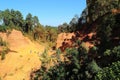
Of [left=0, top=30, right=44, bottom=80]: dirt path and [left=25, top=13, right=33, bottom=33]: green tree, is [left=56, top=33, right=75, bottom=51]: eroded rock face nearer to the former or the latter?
[left=0, top=30, right=44, bottom=80]: dirt path

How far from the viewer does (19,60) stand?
4906 cm

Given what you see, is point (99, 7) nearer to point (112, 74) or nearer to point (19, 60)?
point (19, 60)

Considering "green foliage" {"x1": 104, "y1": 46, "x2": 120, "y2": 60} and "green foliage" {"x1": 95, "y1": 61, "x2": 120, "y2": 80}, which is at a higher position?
"green foliage" {"x1": 104, "y1": 46, "x2": 120, "y2": 60}

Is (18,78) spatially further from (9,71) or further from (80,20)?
(80,20)

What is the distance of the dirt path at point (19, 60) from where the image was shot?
1781 inches

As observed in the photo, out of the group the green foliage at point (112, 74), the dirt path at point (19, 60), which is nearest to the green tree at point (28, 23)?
the dirt path at point (19, 60)

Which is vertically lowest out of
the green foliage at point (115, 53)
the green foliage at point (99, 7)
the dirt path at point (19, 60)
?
the green foliage at point (115, 53)

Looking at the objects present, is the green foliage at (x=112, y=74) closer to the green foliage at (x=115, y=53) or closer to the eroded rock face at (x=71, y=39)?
the green foliage at (x=115, y=53)

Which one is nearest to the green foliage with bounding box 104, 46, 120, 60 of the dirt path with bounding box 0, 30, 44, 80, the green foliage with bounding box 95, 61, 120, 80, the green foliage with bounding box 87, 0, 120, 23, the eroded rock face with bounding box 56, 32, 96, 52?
the green foliage with bounding box 95, 61, 120, 80

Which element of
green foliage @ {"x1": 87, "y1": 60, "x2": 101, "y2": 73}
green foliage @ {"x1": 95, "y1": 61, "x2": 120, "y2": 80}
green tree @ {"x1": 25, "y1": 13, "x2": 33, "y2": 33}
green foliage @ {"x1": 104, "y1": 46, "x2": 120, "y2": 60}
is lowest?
green foliage @ {"x1": 95, "y1": 61, "x2": 120, "y2": 80}

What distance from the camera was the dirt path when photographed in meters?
45.2

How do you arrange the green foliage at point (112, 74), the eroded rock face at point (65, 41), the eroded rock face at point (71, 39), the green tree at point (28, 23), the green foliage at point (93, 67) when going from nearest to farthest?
the green foliage at point (112, 74)
the green foliage at point (93, 67)
the eroded rock face at point (71, 39)
the eroded rock face at point (65, 41)
the green tree at point (28, 23)

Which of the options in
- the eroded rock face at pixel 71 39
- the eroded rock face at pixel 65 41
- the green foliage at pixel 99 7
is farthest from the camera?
the green foliage at pixel 99 7

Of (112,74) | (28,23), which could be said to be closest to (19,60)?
(28,23)
